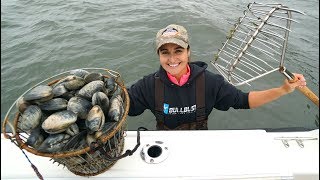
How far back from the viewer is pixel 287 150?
226cm

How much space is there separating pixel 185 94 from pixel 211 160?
0.95 m

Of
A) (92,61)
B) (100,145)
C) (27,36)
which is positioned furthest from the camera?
(27,36)

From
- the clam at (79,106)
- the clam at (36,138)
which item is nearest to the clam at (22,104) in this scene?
the clam at (36,138)

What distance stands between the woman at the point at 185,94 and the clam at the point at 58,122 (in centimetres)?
112

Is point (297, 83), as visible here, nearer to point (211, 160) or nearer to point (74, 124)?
point (211, 160)

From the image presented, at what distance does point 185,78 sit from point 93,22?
18.1 ft

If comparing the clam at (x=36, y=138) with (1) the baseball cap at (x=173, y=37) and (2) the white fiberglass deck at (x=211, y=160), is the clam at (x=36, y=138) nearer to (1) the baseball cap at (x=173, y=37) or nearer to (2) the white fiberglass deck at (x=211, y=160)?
(2) the white fiberglass deck at (x=211, y=160)

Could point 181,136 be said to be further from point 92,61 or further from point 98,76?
point 92,61

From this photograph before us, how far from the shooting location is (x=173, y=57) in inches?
108

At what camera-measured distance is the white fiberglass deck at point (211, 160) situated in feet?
6.80

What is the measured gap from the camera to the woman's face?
2723mm

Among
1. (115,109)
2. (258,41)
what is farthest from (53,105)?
(258,41)

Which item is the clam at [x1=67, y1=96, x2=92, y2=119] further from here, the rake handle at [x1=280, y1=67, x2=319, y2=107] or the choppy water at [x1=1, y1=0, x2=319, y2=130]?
the choppy water at [x1=1, y1=0, x2=319, y2=130]

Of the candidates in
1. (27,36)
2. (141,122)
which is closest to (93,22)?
(27,36)
